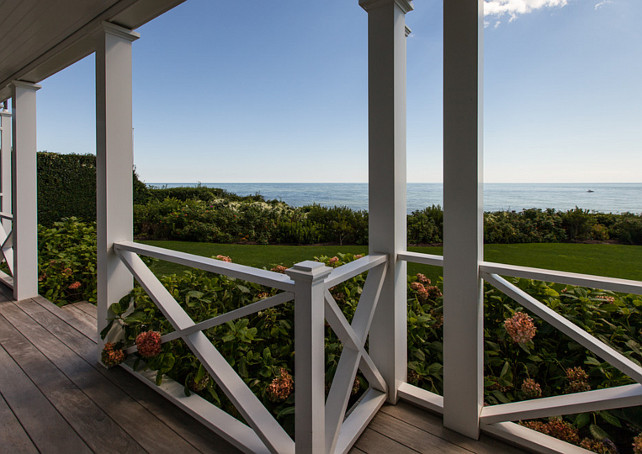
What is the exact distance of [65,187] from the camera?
20.5ft

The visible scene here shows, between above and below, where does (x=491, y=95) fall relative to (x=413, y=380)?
above

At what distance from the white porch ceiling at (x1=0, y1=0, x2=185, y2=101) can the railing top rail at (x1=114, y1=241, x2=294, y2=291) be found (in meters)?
1.38

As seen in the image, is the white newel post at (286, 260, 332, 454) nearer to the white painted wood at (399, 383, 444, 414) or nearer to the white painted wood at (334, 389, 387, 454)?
the white painted wood at (334, 389, 387, 454)

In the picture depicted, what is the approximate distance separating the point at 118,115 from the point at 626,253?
4.77 metres

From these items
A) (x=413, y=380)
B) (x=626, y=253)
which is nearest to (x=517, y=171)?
(x=626, y=253)

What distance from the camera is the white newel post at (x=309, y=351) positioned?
1.09 meters

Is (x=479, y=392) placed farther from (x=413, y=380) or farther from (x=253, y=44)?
(x=253, y=44)

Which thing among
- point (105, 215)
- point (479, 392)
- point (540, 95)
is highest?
point (540, 95)

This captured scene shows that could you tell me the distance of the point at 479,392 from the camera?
1418mm

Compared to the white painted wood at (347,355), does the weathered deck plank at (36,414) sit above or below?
below

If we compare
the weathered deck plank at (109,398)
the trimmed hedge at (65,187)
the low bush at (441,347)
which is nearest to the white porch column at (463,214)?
the low bush at (441,347)

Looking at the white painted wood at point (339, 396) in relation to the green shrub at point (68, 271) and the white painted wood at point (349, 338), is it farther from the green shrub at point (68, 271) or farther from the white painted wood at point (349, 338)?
the green shrub at point (68, 271)

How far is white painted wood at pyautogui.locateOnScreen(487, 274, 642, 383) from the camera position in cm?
113

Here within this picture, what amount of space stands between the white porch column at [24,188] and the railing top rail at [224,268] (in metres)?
2.03
